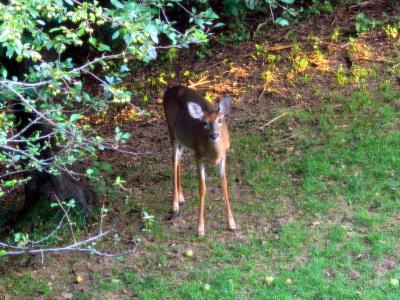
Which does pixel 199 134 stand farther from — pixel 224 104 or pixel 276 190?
pixel 276 190

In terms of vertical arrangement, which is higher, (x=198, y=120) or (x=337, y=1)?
(x=337, y=1)

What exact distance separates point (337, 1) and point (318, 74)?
2551mm

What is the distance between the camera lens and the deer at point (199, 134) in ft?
22.2

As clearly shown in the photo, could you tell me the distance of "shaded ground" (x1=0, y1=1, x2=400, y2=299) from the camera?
6.02 metres

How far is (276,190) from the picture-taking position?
7.33m

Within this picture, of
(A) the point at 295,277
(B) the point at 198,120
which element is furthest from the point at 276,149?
(A) the point at 295,277

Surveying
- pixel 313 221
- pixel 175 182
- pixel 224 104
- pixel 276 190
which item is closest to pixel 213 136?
pixel 224 104

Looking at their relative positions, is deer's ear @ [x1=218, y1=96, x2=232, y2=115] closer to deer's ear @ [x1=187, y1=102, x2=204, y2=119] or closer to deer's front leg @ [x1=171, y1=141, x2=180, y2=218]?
Result: deer's ear @ [x1=187, y1=102, x2=204, y2=119]

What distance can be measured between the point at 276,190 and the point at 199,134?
109 cm

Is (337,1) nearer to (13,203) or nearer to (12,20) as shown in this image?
(13,203)

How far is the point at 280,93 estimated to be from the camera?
31.3 ft

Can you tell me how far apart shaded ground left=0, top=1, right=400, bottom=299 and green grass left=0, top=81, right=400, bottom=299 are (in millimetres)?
14

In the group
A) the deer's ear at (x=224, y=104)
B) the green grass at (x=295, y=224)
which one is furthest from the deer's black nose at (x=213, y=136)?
the green grass at (x=295, y=224)

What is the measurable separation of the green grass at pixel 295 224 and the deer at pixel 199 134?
25 cm
